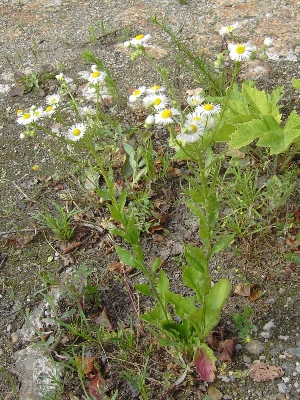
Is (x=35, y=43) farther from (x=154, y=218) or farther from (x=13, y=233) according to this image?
(x=154, y=218)

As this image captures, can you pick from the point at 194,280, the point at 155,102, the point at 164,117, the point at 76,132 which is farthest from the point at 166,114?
the point at 194,280

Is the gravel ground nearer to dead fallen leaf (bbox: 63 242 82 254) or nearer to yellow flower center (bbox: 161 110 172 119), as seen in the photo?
A: dead fallen leaf (bbox: 63 242 82 254)

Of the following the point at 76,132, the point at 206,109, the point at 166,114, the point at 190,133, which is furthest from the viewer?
the point at 76,132

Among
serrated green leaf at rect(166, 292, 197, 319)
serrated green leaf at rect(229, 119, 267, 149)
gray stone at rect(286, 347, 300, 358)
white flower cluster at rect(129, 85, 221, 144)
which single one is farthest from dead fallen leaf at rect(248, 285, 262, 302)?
white flower cluster at rect(129, 85, 221, 144)

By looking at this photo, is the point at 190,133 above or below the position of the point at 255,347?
above

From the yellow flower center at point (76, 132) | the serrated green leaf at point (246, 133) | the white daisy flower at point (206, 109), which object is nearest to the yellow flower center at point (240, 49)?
the white daisy flower at point (206, 109)

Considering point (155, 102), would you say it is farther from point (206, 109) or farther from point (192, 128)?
point (192, 128)

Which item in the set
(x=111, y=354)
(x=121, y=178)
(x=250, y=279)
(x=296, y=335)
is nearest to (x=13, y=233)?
(x=121, y=178)
